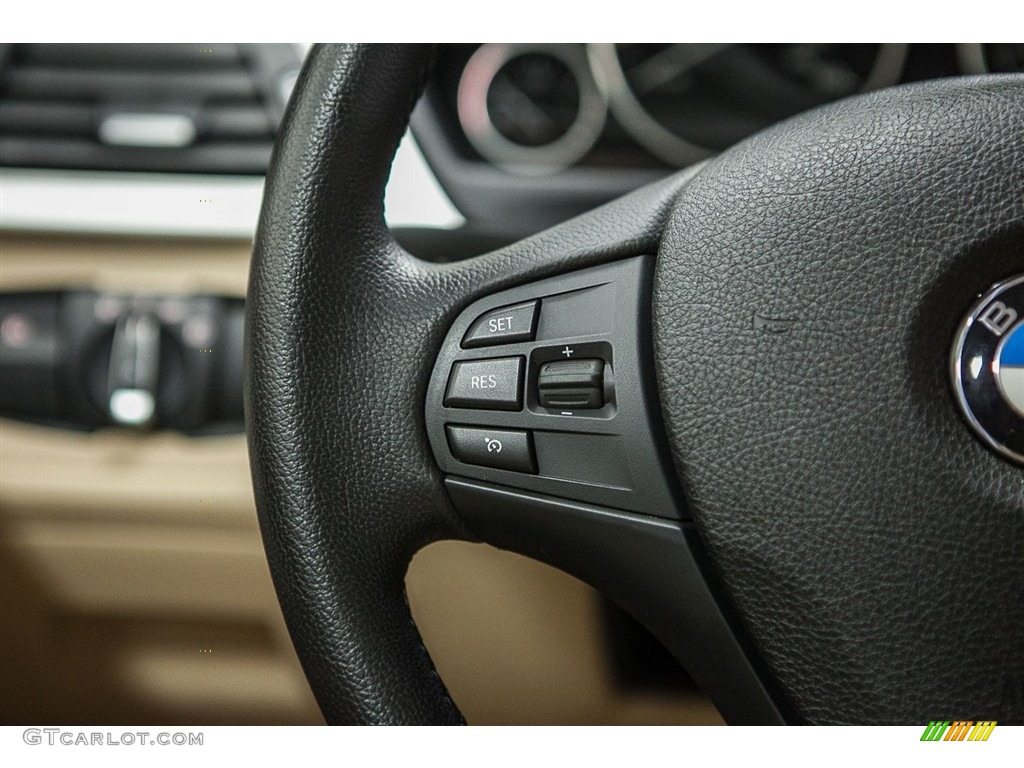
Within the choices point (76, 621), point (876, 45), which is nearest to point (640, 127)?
point (876, 45)

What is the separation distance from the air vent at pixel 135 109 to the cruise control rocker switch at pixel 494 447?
43 cm

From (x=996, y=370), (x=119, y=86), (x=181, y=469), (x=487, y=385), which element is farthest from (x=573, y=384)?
(x=119, y=86)

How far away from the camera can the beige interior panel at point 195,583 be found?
79cm

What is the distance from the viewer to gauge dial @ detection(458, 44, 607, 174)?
0.89 metres

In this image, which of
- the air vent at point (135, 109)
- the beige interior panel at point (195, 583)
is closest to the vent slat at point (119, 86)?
the air vent at point (135, 109)

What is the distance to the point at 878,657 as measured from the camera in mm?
420

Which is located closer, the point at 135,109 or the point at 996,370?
the point at 996,370

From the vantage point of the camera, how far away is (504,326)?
513 millimetres
